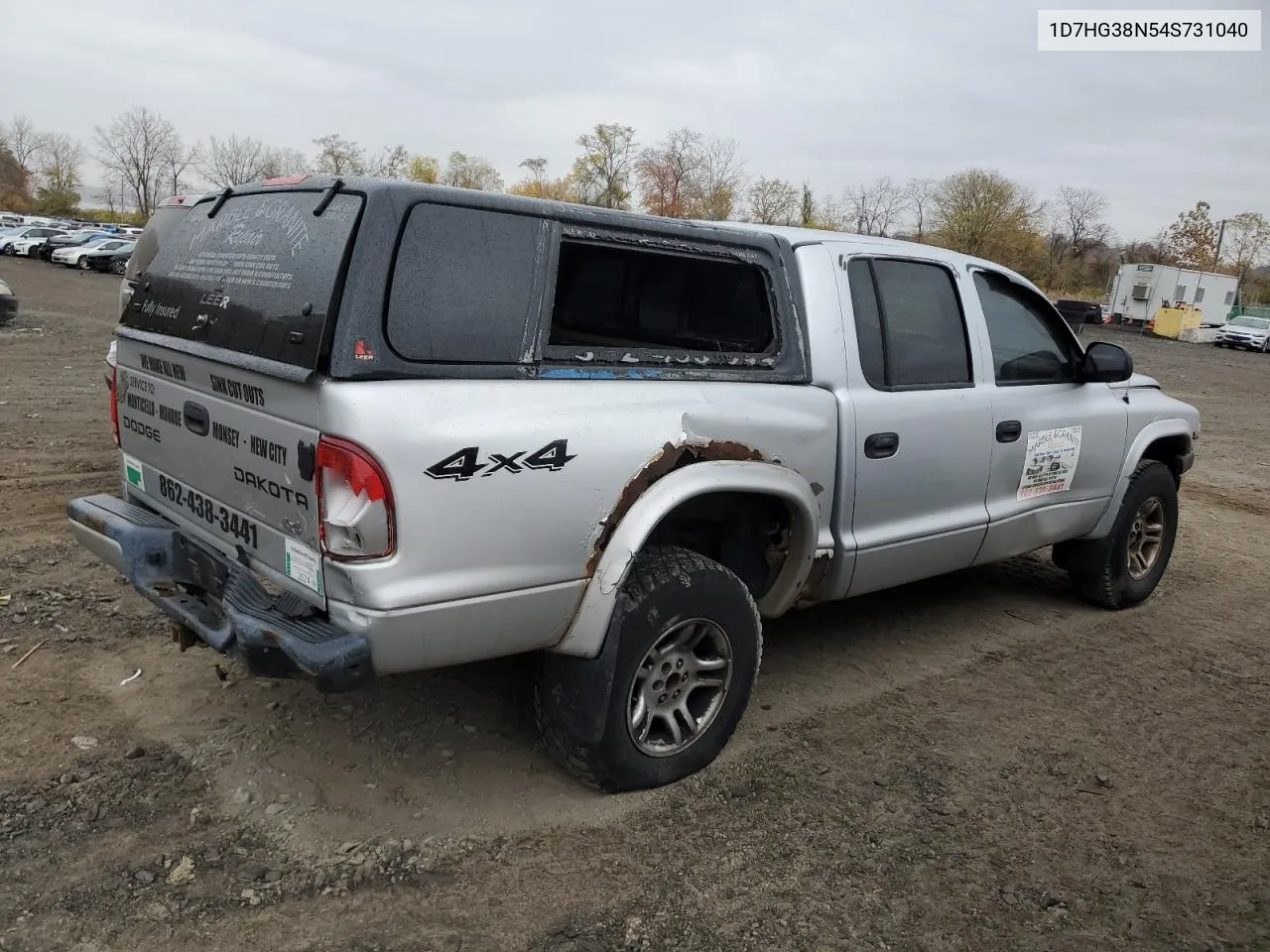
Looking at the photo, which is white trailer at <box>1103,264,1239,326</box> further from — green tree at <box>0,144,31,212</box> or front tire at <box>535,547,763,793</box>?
green tree at <box>0,144,31,212</box>

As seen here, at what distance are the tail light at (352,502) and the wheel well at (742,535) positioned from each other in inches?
49.2

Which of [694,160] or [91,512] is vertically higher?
[694,160]

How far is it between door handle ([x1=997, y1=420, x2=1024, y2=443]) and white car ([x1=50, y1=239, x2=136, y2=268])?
39.3m

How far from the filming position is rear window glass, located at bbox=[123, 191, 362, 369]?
107 inches

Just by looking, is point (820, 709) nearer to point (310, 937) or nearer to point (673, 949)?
point (673, 949)

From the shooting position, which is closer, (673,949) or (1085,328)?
(673,949)

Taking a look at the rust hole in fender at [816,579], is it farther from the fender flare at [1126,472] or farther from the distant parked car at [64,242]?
the distant parked car at [64,242]

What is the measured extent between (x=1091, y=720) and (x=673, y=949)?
235 centimetres

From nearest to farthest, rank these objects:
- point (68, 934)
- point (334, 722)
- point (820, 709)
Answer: point (68, 934) → point (334, 722) → point (820, 709)

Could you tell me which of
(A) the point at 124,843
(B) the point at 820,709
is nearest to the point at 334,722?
(A) the point at 124,843

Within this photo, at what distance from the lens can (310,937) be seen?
2586mm

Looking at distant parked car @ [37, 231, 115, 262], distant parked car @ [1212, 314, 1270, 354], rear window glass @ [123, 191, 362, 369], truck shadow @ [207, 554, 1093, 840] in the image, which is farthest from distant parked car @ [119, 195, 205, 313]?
distant parked car @ [1212, 314, 1270, 354]

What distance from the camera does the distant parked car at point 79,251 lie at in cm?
3678

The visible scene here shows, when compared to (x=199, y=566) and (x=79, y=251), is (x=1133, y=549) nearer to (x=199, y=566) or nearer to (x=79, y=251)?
(x=199, y=566)
